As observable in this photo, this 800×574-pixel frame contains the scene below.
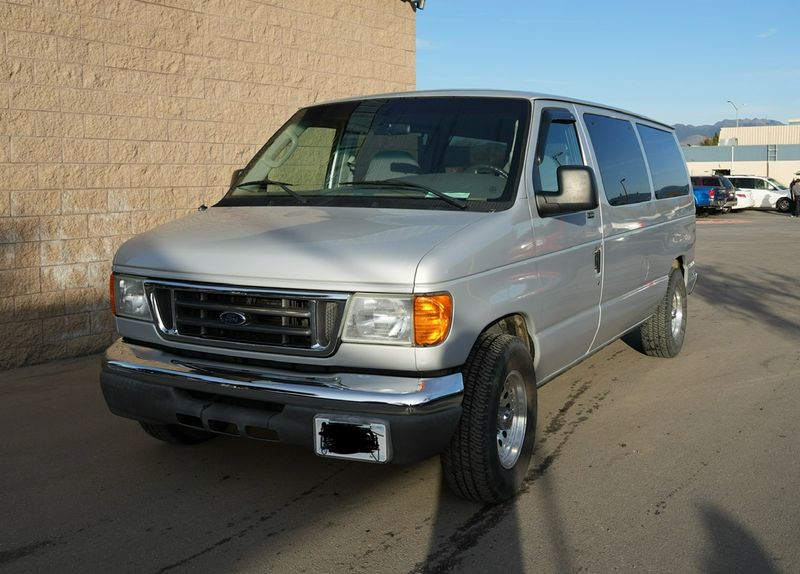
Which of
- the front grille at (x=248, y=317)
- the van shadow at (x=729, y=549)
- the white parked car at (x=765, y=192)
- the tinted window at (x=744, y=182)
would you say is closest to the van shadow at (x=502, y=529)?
the van shadow at (x=729, y=549)

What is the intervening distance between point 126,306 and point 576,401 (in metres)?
3.43

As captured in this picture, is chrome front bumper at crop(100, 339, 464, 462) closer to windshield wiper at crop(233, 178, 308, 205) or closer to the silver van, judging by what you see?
the silver van

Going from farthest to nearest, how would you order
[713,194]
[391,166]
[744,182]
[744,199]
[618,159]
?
[744,182], [744,199], [713,194], [618,159], [391,166]

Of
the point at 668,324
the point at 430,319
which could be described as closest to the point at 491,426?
the point at 430,319

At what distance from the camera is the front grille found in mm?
4031

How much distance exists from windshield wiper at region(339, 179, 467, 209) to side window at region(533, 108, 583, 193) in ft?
1.80

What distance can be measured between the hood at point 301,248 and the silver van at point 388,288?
11mm

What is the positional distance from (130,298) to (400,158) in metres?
1.69

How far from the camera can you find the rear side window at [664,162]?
722 centimetres

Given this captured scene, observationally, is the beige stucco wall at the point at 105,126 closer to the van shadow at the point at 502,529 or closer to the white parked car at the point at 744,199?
the van shadow at the point at 502,529

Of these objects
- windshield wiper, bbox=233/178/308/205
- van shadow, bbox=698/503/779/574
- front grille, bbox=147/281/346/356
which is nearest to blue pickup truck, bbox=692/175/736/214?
windshield wiper, bbox=233/178/308/205

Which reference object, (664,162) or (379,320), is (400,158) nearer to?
(379,320)

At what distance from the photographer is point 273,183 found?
5434mm

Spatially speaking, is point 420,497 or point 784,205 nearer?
point 420,497
